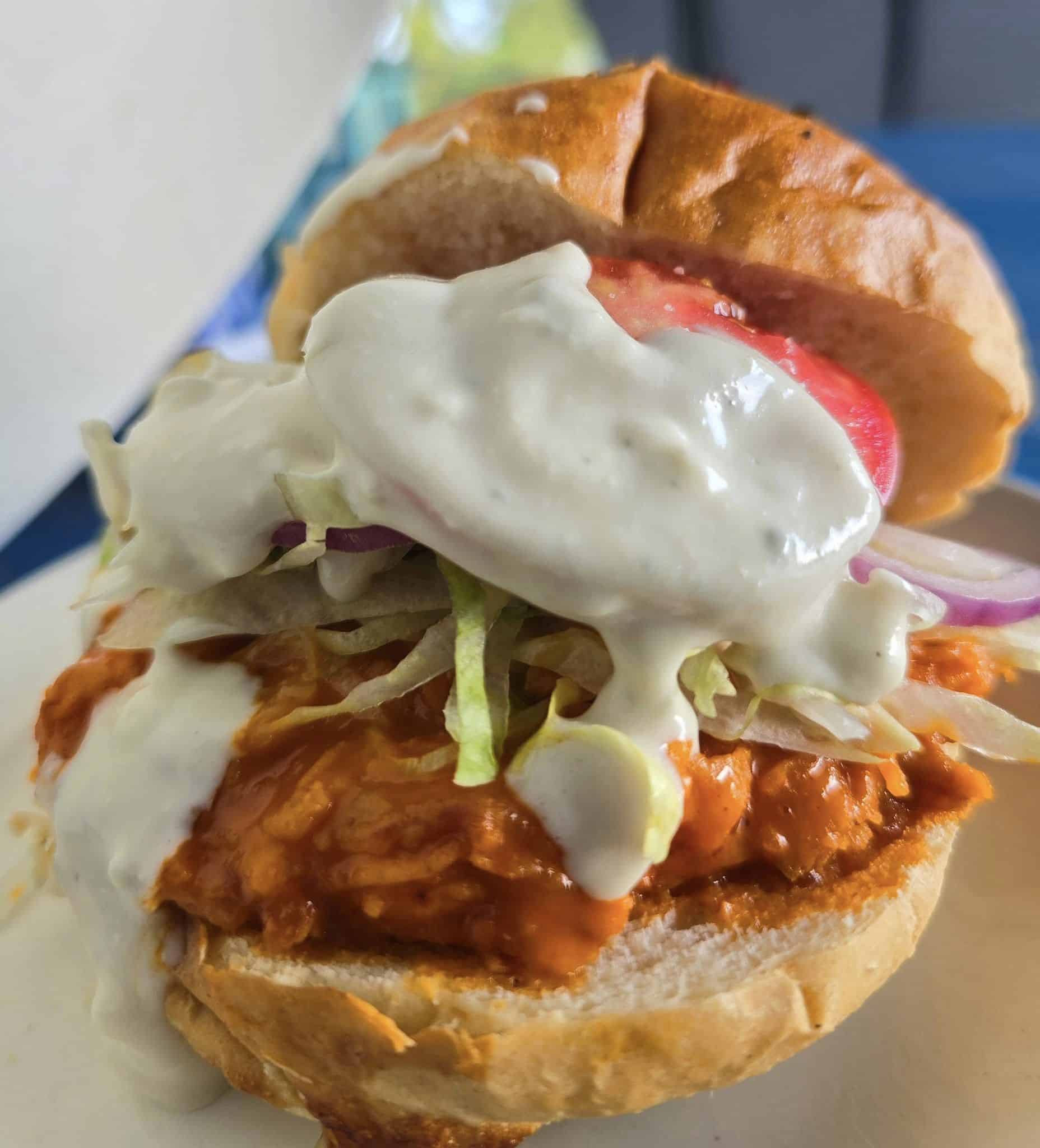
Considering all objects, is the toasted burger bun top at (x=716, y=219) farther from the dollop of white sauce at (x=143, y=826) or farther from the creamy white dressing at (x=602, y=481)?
the dollop of white sauce at (x=143, y=826)

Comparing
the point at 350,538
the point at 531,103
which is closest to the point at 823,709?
the point at 350,538

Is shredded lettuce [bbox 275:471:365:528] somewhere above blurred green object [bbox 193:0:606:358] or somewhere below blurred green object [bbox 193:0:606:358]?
above

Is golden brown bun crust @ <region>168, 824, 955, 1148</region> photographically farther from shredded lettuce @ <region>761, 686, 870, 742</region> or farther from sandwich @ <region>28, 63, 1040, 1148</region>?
shredded lettuce @ <region>761, 686, 870, 742</region>

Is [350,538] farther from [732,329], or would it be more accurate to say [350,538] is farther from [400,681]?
[732,329]

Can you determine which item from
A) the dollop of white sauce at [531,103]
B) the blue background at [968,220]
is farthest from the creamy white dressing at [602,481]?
the blue background at [968,220]

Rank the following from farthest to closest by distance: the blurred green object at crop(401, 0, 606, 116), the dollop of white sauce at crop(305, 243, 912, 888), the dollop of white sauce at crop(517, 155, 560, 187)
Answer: the blurred green object at crop(401, 0, 606, 116) → the dollop of white sauce at crop(517, 155, 560, 187) → the dollop of white sauce at crop(305, 243, 912, 888)

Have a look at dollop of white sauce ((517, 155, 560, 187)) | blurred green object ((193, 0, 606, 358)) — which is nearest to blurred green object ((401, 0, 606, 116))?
blurred green object ((193, 0, 606, 358))

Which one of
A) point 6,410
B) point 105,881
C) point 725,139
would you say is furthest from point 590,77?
point 6,410
